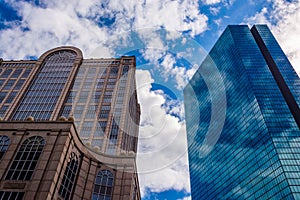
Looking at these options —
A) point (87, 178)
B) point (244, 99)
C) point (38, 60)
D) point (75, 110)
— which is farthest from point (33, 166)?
point (244, 99)

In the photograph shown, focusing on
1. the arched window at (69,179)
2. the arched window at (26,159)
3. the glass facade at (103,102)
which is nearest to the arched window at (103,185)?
the arched window at (69,179)

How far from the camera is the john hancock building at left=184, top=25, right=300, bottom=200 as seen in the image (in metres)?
82.8

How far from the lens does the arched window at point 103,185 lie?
31.5 m

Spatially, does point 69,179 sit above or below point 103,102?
below

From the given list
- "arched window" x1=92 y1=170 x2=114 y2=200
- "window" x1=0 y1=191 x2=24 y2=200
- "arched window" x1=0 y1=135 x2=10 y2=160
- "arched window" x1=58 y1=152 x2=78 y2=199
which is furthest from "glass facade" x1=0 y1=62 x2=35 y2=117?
"window" x1=0 y1=191 x2=24 y2=200

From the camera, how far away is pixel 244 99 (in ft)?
359

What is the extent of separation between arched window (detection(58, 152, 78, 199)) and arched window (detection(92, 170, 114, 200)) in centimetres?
311

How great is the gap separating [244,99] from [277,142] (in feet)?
94.7

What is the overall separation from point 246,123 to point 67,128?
86.7 m

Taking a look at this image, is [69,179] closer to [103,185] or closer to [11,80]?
[103,185]

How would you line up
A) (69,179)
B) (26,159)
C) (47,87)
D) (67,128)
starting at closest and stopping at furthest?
(26,159), (69,179), (67,128), (47,87)

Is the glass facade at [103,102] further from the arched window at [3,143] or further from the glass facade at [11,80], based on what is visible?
the arched window at [3,143]

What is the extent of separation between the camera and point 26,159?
2828 centimetres

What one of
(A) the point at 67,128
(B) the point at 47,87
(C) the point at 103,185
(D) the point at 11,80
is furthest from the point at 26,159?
(D) the point at 11,80
